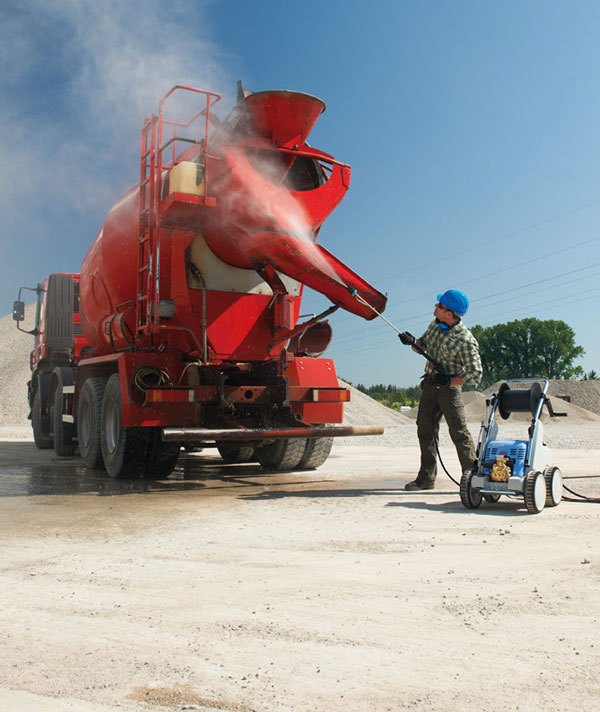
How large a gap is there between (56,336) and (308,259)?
6825 mm

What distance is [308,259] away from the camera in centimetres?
787

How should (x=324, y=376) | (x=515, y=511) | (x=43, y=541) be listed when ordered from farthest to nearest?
(x=324, y=376) < (x=515, y=511) < (x=43, y=541)

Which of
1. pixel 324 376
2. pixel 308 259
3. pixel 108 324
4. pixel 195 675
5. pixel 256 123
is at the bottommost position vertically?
pixel 195 675

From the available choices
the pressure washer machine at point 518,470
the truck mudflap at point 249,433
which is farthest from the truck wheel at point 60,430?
the pressure washer machine at point 518,470

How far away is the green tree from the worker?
2761 inches

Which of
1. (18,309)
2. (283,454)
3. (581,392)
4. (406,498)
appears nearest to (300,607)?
(406,498)

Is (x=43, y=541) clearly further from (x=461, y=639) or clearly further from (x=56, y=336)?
(x=56, y=336)

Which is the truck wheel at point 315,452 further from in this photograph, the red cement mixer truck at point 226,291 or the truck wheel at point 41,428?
the truck wheel at point 41,428

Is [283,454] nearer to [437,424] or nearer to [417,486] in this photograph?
[417,486]

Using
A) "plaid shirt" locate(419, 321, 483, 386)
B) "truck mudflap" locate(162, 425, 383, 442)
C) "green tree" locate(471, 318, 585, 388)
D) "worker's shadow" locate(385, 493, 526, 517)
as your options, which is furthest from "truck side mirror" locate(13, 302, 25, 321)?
"green tree" locate(471, 318, 585, 388)

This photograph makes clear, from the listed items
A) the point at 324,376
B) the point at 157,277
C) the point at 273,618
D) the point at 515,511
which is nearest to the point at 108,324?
the point at 157,277

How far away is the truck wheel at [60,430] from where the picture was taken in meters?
11.7

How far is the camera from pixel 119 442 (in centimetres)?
842

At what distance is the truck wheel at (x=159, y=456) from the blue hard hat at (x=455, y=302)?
3307 millimetres
